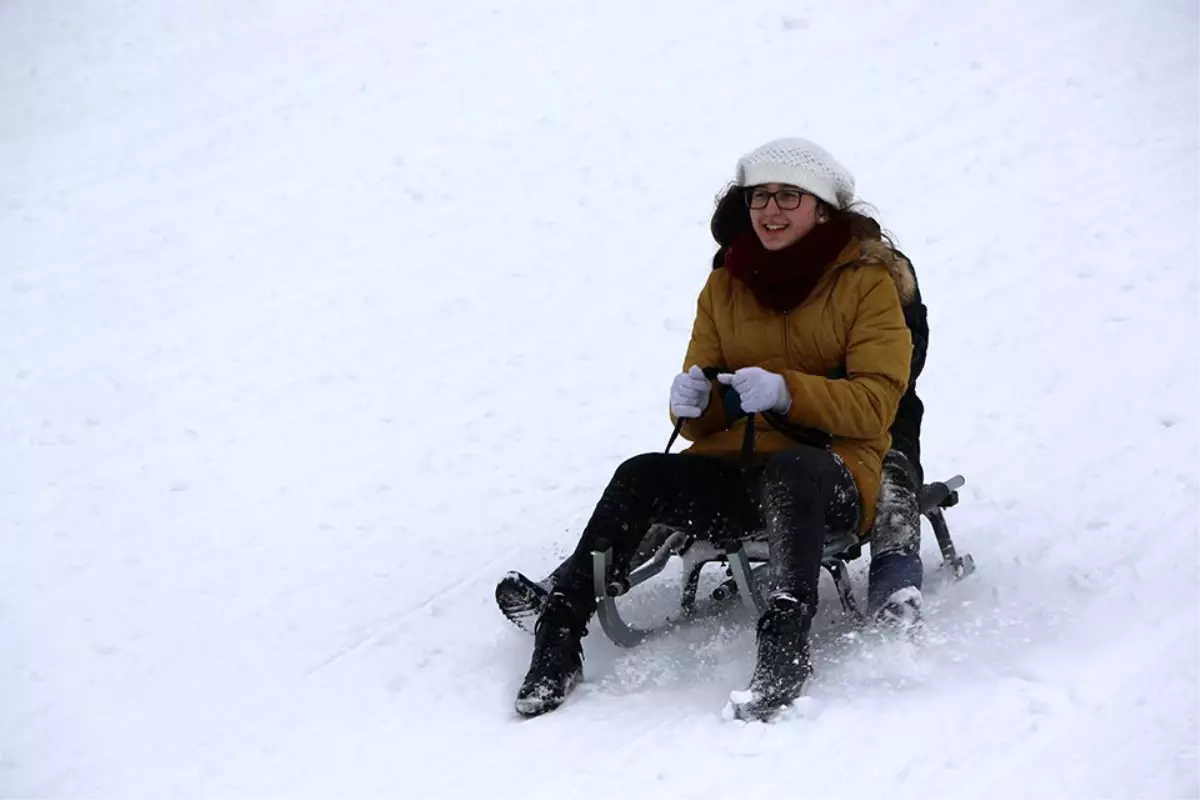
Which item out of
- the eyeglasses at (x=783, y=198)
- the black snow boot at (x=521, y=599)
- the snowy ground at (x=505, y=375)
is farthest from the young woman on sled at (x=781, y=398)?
the snowy ground at (x=505, y=375)

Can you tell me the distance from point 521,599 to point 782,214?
1260mm

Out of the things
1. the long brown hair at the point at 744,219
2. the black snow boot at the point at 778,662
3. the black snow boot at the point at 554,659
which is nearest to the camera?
the black snow boot at the point at 778,662

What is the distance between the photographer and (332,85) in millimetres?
9547

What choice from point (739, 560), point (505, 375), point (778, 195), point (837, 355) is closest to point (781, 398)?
point (837, 355)

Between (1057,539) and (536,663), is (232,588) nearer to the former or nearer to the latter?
(536,663)

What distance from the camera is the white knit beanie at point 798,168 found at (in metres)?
3.53

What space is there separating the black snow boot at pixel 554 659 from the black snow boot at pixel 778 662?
48cm

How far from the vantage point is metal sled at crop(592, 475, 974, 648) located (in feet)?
11.6

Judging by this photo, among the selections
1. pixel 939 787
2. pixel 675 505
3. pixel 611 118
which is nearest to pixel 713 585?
pixel 675 505

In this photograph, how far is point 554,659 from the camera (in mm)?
3381

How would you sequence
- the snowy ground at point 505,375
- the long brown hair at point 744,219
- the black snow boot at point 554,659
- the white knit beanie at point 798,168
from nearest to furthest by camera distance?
the snowy ground at point 505,375 → the black snow boot at point 554,659 → the white knit beanie at point 798,168 → the long brown hair at point 744,219

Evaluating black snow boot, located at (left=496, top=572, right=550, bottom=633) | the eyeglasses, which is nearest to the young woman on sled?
the eyeglasses

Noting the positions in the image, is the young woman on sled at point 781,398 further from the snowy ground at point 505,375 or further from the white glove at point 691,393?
the snowy ground at point 505,375

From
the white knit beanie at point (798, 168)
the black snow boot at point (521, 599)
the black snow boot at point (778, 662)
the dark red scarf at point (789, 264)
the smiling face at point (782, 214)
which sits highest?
the white knit beanie at point (798, 168)
